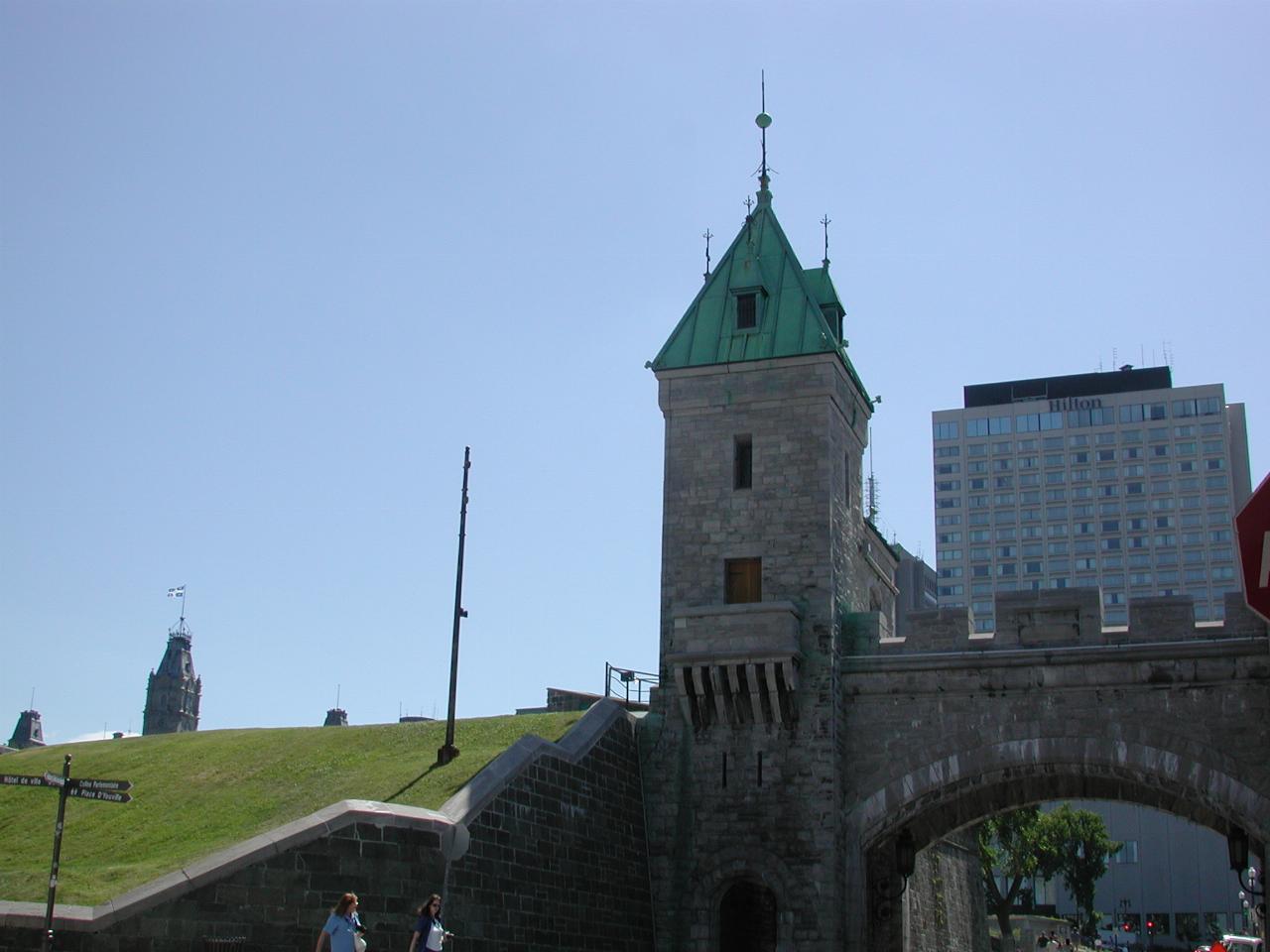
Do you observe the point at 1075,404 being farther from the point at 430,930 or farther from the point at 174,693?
the point at 430,930

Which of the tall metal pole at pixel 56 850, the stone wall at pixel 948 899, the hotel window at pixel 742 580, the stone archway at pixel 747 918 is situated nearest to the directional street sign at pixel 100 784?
the tall metal pole at pixel 56 850

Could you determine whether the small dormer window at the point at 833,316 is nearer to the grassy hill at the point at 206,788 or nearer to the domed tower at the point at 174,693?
the grassy hill at the point at 206,788

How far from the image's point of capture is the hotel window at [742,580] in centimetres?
2873

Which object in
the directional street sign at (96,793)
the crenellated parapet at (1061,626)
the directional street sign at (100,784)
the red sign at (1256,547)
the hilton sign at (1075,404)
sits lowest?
the directional street sign at (96,793)

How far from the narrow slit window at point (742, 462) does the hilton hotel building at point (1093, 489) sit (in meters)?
101

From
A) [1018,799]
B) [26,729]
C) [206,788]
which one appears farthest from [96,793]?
[26,729]

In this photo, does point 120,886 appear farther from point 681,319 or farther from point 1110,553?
point 1110,553

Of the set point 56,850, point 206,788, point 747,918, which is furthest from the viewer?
point 747,918

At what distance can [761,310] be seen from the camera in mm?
30734

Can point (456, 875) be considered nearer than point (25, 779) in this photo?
No

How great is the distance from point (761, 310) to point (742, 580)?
611 cm

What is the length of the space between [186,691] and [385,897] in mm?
91698

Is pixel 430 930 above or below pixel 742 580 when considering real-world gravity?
below

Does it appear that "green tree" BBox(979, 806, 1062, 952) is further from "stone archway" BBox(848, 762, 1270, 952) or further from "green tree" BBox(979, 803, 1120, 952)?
"stone archway" BBox(848, 762, 1270, 952)
